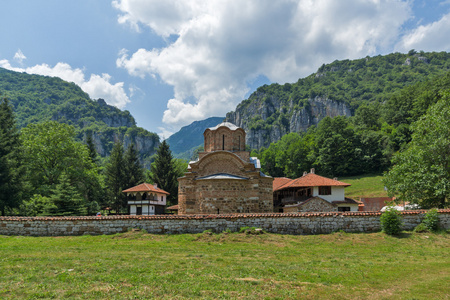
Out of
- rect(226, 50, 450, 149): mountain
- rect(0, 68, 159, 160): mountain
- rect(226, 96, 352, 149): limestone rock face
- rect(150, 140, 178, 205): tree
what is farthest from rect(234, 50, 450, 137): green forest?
rect(150, 140, 178, 205): tree

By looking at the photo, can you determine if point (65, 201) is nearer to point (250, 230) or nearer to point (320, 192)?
point (250, 230)

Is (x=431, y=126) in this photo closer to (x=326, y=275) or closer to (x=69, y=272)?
(x=326, y=275)

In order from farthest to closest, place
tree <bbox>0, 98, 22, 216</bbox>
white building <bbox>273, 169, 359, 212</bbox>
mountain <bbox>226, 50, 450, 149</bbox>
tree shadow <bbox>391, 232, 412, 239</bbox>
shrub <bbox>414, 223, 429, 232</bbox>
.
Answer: mountain <bbox>226, 50, 450, 149</bbox> < white building <bbox>273, 169, 359, 212</bbox> < tree <bbox>0, 98, 22, 216</bbox> < shrub <bbox>414, 223, 429, 232</bbox> < tree shadow <bbox>391, 232, 412, 239</bbox>

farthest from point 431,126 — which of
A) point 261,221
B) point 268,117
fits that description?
point 268,117

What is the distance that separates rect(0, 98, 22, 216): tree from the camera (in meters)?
22.4

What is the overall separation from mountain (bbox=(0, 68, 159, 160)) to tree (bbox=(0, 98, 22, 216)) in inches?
3730

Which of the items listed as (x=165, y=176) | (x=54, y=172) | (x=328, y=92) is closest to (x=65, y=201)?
(x=54, y=172)

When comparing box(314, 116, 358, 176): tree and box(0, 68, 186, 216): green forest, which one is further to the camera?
box(314, 116, 358, 176): tree

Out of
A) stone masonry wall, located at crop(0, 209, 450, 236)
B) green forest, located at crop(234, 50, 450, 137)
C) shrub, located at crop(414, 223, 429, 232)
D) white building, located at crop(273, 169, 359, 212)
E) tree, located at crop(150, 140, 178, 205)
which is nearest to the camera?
shrub, located at crop(414, 223, 429, 232)

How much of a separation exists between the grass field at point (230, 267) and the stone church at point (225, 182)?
5.97 m

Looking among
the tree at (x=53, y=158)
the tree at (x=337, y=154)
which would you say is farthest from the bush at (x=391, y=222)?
the tree at (x=337, y=154)

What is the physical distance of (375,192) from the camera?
38.5 metres

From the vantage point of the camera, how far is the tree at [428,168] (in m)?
18.5

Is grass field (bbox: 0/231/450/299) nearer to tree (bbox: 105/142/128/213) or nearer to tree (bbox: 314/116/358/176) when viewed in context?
tree (bbox: 105/142/128/213)
